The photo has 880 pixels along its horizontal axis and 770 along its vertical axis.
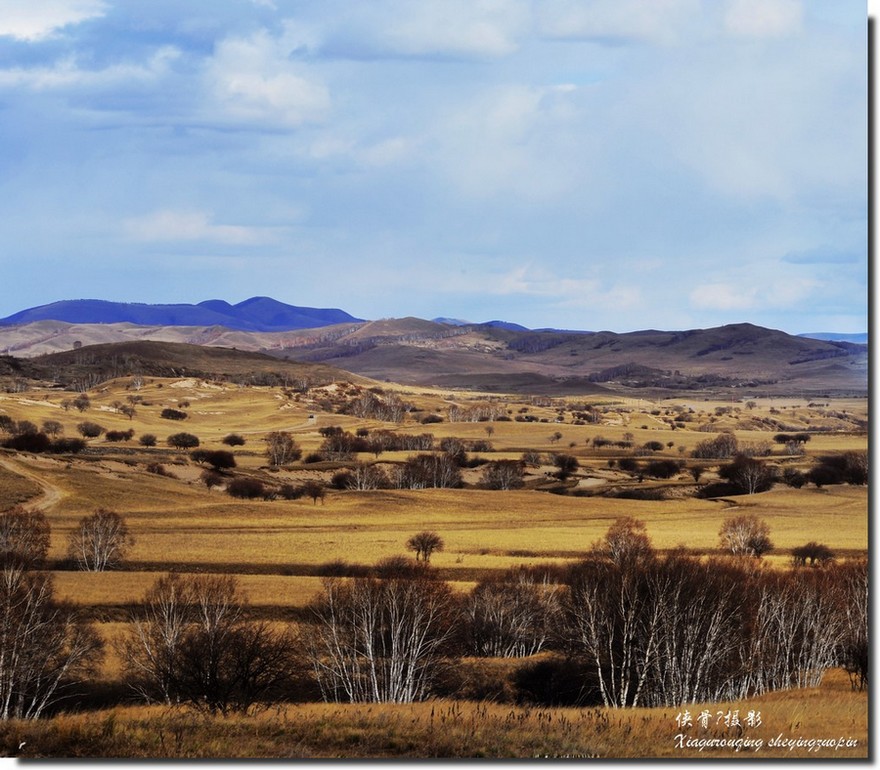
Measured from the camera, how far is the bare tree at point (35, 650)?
22766 millimetres

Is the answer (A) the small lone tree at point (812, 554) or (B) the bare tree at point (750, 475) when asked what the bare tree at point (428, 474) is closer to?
(B) the bare tree at point (750, 475)

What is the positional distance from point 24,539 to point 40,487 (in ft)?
60.1

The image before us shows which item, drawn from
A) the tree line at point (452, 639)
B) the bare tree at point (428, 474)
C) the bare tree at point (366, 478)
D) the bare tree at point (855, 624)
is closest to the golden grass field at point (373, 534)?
the bare tree at point (855, 624)

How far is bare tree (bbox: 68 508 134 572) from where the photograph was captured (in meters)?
39.1

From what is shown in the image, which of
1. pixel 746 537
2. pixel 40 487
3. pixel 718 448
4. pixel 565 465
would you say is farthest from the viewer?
pixel 718 448

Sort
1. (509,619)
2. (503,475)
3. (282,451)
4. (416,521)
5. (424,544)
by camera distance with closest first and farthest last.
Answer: (509,619) < (424,544) < (416,521) < (503,475) < (282,451)

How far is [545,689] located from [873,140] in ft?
54.3

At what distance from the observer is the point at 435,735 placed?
48.3 ft

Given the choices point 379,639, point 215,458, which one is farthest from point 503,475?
point 379,639

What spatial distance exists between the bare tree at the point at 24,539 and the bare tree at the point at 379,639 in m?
13.0

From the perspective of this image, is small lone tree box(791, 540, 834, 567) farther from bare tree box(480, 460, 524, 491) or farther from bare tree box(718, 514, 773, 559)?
bare tree box(480, 460, 524, 491)

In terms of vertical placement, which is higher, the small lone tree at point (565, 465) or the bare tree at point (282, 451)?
the bare tree at point (282, 451)

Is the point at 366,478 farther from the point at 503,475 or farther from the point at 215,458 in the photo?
the point at 215,458

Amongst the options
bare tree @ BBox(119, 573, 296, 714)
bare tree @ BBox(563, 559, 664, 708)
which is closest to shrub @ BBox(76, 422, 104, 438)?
bare tree @ BBox(119, 573, 296, 714)
